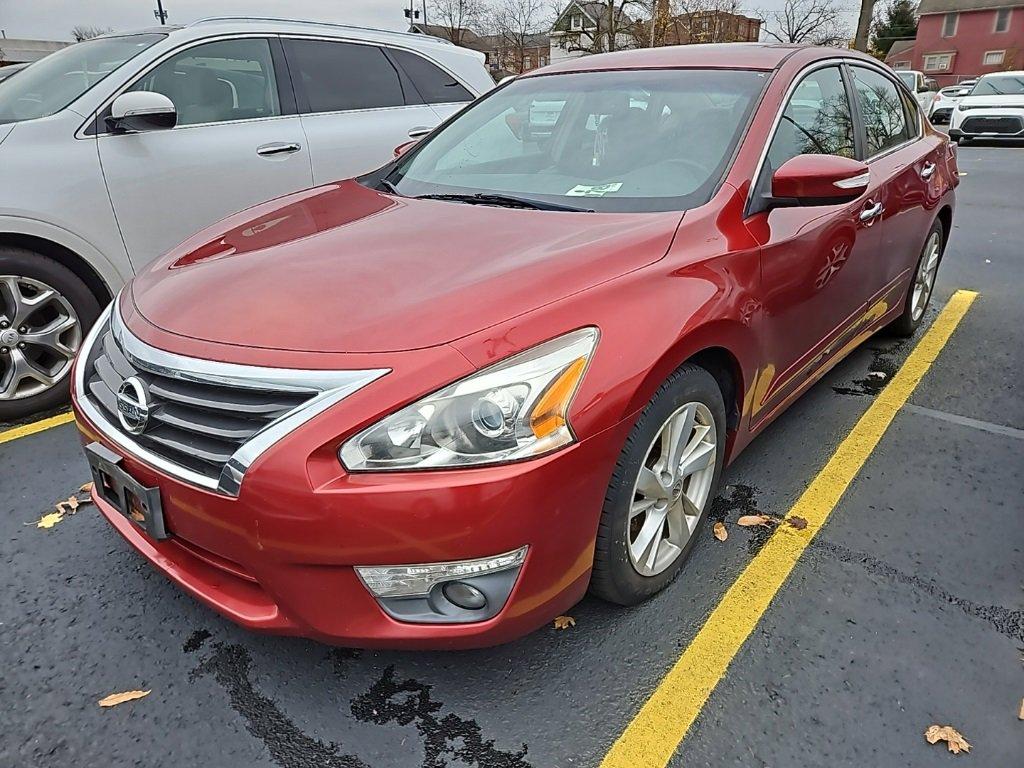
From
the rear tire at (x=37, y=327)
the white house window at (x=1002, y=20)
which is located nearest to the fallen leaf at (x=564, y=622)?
the rear tire at (x=37, y=327)

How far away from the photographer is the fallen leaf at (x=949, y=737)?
1.76m

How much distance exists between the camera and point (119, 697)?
192cm

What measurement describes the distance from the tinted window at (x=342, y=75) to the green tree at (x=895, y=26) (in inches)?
2854

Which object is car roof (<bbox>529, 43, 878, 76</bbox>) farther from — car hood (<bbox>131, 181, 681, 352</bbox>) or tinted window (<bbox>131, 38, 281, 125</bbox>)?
tinted window (<bbox>131, 38, 281, 125</bbox>)

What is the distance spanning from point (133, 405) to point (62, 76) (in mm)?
3062

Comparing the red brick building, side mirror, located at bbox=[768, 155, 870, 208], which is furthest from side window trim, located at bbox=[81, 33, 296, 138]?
the red brick building

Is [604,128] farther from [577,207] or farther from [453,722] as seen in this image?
[453,722]

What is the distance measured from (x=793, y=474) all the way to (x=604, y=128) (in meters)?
1.57

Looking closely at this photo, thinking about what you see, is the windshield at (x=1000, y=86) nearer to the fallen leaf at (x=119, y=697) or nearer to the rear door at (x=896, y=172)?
the rear door at (x=896, y=172)

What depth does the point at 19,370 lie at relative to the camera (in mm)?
3375

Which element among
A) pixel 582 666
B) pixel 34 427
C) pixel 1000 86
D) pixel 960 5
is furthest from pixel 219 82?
pixel 960 5

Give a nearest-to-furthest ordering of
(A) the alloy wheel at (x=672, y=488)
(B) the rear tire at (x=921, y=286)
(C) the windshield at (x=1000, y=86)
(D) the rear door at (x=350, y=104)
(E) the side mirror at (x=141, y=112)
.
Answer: (A) the alloy wheel at (x=672, y=488) < (E) the side mirror at (x=141, y=112) < (B) the rear tire at (x=921, y=286) < (D) the rear door at (x=350, y=104) < (C) the windshield at (x=1000, y=86)

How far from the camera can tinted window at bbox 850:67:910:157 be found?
3.41m

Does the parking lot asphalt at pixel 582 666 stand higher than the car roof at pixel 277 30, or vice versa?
the car roof at pixel 277 30
